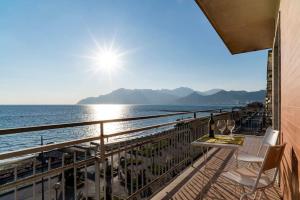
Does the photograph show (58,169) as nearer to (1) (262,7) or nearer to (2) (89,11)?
(1) (262,7)

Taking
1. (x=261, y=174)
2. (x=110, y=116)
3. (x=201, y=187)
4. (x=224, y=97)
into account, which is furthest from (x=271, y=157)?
(x=224, y=97)

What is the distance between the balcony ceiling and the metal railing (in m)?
1.69

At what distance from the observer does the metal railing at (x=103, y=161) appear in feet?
4.59

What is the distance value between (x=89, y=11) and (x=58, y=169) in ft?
33.4

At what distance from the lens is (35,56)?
3059 centimetres

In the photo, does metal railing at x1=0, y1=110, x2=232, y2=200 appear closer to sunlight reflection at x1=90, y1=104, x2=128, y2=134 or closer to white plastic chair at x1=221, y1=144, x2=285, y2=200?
sunlight reflection at x1=90, y1=104, x2=128, y2=134

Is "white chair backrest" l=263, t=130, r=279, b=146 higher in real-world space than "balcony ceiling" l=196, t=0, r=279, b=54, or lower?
lower

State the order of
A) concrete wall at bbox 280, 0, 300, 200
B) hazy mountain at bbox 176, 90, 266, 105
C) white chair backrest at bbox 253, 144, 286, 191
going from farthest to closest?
hazy mountain at bbox 176, 90, 266, 105, white chair backrest at bbox 253, 144, 286, 191, concrete wall at bbox 280, 0, 300, 200

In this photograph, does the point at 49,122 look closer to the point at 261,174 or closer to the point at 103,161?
the point at 103,161

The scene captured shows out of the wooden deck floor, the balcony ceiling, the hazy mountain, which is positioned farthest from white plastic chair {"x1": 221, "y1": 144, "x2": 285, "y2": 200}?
the hazy mountain

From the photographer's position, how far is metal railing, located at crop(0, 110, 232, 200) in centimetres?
140

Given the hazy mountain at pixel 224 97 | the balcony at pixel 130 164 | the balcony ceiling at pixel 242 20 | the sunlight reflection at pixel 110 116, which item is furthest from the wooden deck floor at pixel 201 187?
the hazy mountain at pixel 224 97

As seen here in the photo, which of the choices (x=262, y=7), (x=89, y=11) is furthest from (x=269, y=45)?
(x=89, y=11)

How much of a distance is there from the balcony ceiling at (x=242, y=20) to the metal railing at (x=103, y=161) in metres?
1.69
